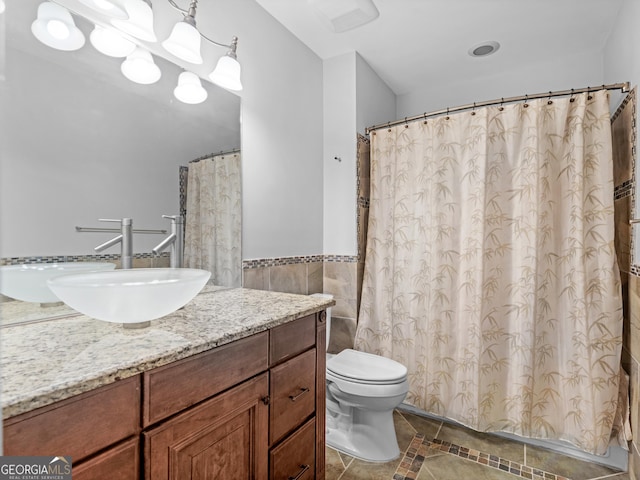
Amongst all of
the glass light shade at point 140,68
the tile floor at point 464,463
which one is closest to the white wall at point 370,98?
the glass light shade at point 140,68

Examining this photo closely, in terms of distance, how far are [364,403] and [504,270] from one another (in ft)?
3.62

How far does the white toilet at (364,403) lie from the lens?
173cm

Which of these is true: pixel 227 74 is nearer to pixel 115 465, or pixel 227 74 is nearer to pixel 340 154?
pixel 340 154

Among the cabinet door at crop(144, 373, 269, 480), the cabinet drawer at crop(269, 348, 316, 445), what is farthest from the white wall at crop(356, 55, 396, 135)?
the cabinet door at crop(144, 373, 269, 480)

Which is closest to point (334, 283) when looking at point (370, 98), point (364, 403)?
point (364, 403)

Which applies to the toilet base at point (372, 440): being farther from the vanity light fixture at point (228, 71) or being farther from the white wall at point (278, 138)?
the vanity light fixture at point (228, 71)

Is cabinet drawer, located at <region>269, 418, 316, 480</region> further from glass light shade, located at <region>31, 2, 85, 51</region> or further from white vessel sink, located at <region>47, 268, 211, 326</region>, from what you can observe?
glass light shade, located at <region>31, 2, 85, 51</region>

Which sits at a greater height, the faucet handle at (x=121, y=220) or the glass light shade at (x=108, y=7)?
the glass light shade at (x=108, y=7)

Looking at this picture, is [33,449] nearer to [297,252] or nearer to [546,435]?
[297,252]

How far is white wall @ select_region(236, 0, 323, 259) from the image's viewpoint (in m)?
1.87

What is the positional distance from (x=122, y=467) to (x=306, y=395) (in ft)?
2.22

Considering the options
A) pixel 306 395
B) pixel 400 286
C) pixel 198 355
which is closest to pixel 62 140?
pixel 198 355

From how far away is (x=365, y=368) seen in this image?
6.21 ft

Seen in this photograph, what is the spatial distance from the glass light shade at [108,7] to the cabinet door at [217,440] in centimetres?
132
